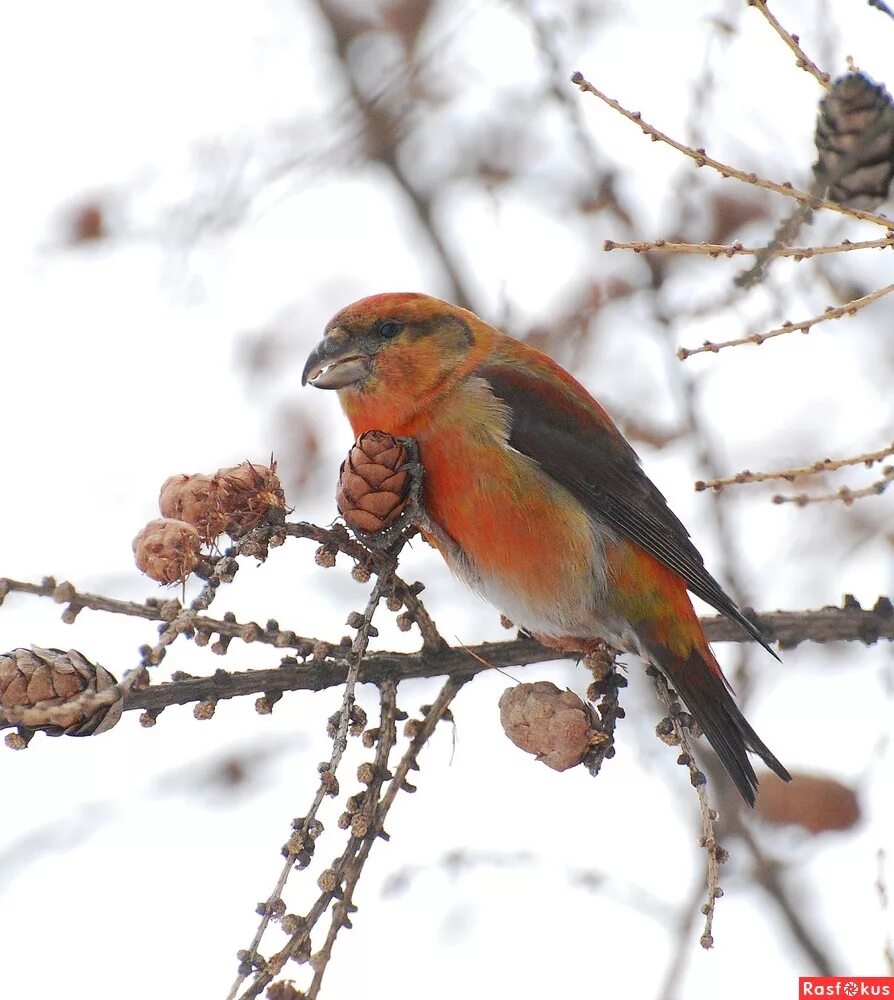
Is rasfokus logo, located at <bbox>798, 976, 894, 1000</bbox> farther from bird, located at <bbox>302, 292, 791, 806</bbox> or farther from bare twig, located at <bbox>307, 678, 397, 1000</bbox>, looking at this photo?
bare twig, located at <bbox>307, 678, 397, 1000</bbox>

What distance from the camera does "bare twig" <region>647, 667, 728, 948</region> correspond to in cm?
188

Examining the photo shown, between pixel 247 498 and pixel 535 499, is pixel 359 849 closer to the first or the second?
pixel 247 498

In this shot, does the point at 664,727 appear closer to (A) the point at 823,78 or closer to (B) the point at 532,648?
(B) the point at 532,648

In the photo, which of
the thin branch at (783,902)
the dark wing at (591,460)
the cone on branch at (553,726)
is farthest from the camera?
the thin branch at (783,902)

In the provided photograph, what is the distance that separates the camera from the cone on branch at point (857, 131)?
215cm

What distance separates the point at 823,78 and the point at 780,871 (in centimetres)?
241

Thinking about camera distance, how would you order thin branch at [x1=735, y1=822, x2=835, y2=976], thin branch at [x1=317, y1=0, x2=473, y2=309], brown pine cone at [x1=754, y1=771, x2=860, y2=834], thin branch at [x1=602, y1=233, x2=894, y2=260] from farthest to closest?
thin branch at [x1=317, y1=0, x2=473, y2=309], brown pine cone at [x1=754, y1=771, x2=860, y2=834], thin branch at [x1=735, y1=822, x2=835, y2=976], thin branch at [x1=602, y1=233, x2=894, y2=260]

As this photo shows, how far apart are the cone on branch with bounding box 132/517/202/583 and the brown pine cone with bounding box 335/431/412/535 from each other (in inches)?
15.6

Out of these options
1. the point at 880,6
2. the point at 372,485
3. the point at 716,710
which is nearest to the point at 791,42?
the point at 880,6

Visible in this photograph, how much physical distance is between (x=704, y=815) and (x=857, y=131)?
1.30 meters

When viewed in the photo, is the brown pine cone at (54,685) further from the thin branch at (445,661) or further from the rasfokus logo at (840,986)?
the rasfokus logo at (840,986)

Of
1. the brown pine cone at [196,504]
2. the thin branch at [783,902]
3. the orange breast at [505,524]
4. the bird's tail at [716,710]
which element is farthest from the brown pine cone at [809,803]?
the brown pine cone at [196,504]

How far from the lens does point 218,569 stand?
1935 mm

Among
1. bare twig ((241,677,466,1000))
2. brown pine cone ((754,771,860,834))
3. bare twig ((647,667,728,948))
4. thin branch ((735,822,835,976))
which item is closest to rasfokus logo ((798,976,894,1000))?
thin branch ((735,822,835,976))
